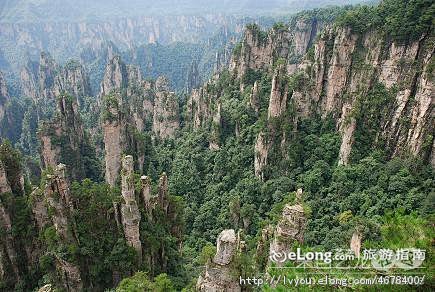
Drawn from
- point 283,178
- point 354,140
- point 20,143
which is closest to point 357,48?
point 354,140

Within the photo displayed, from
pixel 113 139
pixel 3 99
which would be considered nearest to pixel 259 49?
pixel 113 139

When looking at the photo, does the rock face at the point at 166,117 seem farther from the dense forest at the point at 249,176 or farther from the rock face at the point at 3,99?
the rock face at the point at 3,99

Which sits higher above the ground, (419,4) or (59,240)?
(419,4)

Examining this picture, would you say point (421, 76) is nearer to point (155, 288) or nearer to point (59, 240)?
point (155, 288)

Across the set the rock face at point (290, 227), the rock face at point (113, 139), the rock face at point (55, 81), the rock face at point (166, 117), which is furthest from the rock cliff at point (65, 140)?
the rock face at point (55, 81)

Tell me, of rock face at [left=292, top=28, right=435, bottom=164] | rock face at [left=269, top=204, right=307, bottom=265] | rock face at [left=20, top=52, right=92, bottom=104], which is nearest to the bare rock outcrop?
rock face at [left=20, top=52, right=92, bottom=104]

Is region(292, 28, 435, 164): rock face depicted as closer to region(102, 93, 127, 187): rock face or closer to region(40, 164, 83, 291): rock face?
region(102, 93, 127, 187): rock face
